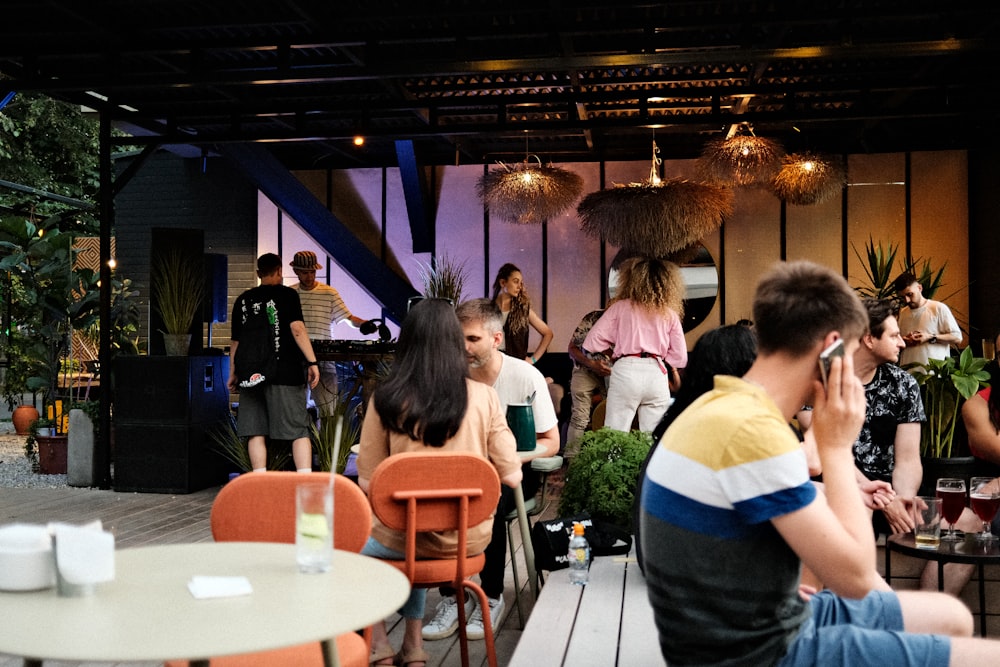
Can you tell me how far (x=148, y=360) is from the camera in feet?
25.7

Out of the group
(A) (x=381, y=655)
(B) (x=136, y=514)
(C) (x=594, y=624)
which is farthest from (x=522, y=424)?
(B) (x=136, y=514)

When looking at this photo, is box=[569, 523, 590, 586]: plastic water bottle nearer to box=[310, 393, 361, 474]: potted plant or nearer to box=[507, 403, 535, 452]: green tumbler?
box=[507, 403, 535, 452]: green tumbler

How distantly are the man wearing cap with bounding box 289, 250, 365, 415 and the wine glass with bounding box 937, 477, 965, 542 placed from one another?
566 centimetres

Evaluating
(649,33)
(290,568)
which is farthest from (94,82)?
(290,568)

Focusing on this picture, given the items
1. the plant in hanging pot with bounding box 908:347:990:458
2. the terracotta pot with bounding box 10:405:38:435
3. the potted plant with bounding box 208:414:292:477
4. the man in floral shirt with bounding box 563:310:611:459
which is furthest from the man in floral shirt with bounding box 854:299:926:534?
the terracotta pot with bounding box 10:405:38:435

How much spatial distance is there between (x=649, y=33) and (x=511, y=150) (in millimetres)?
4987

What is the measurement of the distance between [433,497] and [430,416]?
0.37 meters

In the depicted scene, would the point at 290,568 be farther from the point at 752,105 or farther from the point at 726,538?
the point at 752,105

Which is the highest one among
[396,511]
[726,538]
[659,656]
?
[726,538]

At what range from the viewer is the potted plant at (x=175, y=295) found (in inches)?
303

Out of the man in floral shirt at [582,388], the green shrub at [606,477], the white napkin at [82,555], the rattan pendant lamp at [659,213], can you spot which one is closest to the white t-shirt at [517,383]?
the green shrub at [606,477]

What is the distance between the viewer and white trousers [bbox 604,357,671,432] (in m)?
6.50

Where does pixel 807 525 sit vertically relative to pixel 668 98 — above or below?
below

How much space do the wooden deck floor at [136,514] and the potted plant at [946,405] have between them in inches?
81.1
